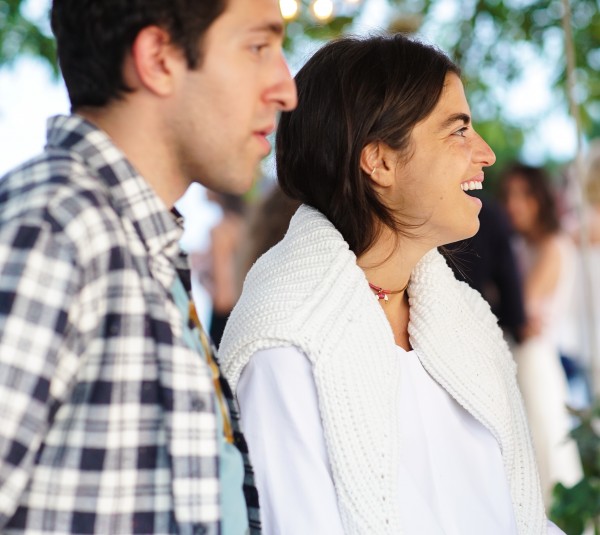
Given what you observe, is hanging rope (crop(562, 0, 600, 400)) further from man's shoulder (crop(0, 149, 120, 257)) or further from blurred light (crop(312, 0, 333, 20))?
man's shoulder (crop(0, 149, 120, 257))

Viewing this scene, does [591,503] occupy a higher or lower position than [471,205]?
lower

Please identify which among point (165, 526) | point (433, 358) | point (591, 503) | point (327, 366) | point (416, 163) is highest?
point (416, 163)

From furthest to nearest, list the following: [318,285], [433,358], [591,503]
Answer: [591,503]
[433,358]
[318,285]

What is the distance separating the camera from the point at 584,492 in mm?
2957

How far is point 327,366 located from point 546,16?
265cm

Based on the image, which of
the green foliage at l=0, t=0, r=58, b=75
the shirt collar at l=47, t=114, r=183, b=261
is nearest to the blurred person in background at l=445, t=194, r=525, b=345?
the green foliage at l=0, t=0, r=58, b=75

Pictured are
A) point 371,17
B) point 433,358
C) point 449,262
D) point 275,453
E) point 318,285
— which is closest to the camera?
point 275,453

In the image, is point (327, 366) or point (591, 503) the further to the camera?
point (591, 503)

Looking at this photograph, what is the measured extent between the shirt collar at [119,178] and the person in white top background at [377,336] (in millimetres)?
571

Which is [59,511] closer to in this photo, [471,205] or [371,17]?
[471,205]

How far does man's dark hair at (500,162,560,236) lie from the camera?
5602mm

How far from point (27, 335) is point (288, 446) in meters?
0.78

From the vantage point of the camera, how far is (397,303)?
223 cm

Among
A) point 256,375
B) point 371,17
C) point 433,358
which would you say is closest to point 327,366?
point 256,375
